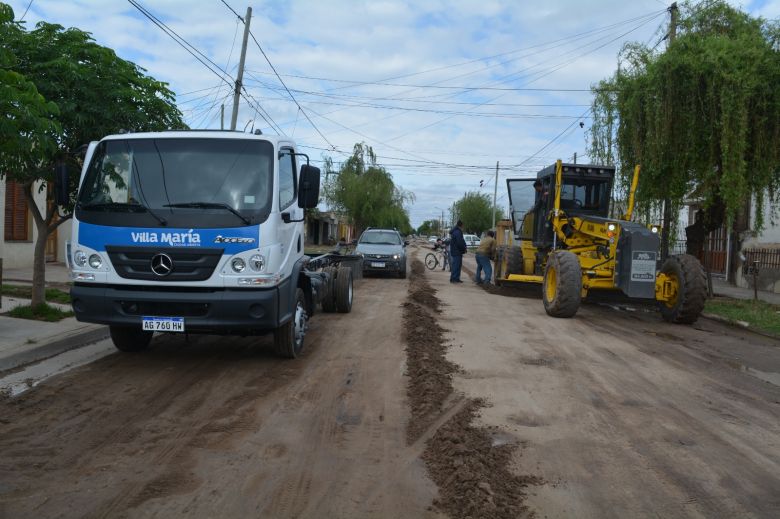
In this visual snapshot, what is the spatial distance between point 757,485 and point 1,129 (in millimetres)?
7398

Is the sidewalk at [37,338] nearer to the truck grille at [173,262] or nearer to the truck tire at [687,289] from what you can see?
the truck grille at [173,262]

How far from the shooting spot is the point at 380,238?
71.5 feet

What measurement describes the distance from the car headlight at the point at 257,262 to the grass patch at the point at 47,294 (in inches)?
236

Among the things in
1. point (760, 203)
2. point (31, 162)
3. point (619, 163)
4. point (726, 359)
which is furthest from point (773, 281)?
point (31, 162)

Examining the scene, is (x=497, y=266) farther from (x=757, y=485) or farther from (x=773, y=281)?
(x=757, y=485)

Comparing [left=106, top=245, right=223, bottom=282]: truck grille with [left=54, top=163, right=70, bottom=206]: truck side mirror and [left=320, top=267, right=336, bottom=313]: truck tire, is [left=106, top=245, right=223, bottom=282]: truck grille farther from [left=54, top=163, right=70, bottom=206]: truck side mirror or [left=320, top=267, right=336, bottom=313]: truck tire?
[left=320, top=267, right=336, bottom=313]: truck tire

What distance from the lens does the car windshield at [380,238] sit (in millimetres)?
21672

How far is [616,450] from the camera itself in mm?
4895

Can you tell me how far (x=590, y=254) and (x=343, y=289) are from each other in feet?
17.1

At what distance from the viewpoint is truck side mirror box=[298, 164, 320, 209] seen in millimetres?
7574

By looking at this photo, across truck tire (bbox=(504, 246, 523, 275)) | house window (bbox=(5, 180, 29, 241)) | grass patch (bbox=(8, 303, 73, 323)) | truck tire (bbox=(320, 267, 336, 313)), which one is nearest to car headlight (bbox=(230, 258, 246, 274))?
grass patch (bbox=(8, 303, 73, 323))

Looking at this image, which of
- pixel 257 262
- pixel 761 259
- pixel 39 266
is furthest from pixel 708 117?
pixel 39 266

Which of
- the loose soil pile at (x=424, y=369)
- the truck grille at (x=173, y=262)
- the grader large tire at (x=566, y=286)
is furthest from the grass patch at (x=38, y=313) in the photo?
the grader large tire at (x=566, y=286)

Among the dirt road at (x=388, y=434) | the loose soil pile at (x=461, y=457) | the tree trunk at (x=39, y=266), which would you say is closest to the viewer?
the loose soil pile at (x=461, y=457)
